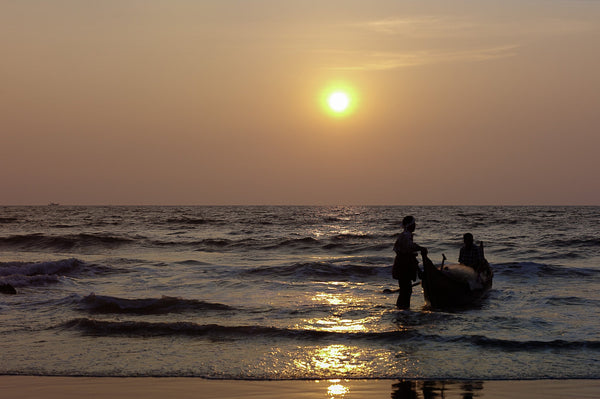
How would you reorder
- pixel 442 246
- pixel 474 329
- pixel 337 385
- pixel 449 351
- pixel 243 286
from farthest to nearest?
pixel 442 246 → pixel 243 286 → pixel 474 329 → pixel 449 351 → pixel 337 385

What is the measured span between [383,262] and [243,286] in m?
9.69

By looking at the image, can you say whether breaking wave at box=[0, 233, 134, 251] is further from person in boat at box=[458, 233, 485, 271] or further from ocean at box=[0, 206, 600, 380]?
person in boat at box=[458, 233, 485, 271]

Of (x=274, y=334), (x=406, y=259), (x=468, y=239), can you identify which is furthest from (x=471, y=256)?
(x=274, y=334)

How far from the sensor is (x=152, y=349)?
1074 cm

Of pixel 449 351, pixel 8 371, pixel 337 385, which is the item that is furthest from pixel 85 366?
pixel 449 351

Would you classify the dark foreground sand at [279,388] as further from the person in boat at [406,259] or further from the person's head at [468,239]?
the person's head at [468,239]

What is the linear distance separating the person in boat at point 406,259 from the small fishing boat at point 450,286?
1.97 feet

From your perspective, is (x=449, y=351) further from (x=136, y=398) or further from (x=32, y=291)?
(x=32, y=291)

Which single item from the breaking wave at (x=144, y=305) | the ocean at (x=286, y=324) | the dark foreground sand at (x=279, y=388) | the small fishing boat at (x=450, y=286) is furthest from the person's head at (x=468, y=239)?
the dark foreground sand at (x=279, y=388)

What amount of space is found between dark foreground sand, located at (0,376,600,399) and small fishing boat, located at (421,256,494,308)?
6060 millimetres

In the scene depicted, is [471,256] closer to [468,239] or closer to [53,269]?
[468,239]

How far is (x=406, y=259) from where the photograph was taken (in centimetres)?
1378

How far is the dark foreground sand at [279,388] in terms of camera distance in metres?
8.00

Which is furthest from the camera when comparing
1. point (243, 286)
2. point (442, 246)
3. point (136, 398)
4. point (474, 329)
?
point (442, 246)
